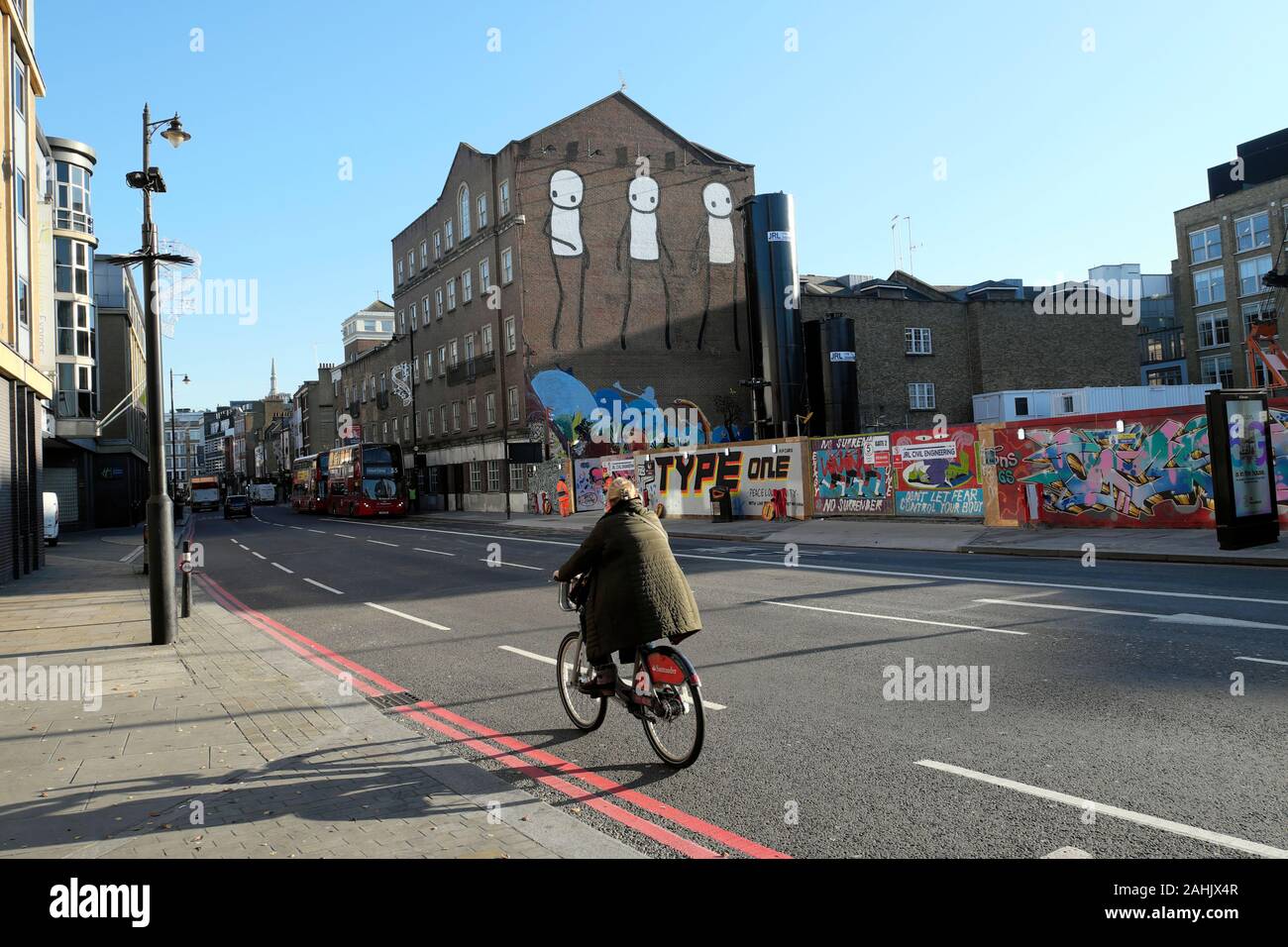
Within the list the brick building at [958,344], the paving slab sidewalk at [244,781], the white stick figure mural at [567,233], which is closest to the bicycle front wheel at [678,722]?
the paving slab sidewalk at [244,781]

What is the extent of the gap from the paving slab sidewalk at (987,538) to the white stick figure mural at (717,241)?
2090 cm

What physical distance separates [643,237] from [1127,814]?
A: 44.6 m

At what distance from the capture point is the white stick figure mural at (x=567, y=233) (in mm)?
45094

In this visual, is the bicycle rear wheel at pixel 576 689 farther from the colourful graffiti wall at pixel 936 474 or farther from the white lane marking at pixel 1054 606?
the colourful graffiti wall at pixel 936 474

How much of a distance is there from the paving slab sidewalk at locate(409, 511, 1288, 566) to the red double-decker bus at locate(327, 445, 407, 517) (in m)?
18.7

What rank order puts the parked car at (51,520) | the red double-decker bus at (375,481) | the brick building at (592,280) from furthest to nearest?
the red double-decker bus at (375,481)
the brick building at (592,280)
the parked car at (51,520)

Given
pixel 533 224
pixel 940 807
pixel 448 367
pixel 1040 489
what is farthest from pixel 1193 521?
pixel 448 367

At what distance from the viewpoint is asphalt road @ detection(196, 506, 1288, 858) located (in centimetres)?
416

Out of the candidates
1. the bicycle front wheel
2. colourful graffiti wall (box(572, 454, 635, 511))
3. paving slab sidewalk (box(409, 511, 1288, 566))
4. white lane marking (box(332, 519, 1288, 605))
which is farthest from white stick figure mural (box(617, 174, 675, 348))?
the bicycle front wheel
